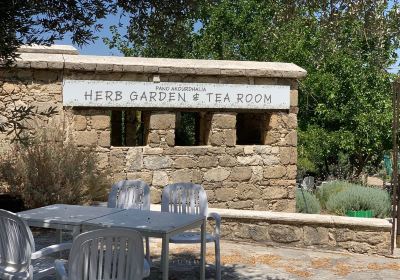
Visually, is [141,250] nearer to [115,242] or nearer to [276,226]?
[115,242]

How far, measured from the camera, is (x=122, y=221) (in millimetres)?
4957

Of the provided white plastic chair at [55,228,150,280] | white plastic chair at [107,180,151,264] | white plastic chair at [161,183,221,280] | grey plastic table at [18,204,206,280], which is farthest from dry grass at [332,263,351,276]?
white plastic chair at [55,228,150,280]

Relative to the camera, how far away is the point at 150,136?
9.42 meters

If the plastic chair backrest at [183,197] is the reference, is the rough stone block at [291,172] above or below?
above

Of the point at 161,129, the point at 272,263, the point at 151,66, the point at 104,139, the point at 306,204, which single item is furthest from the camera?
the point at 306,204

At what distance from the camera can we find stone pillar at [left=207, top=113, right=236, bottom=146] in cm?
975

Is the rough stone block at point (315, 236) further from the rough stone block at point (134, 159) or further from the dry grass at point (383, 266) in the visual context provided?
the rough stone block at point (134, 159)

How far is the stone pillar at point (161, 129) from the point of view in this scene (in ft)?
30.9

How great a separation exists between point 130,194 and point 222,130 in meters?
3.66

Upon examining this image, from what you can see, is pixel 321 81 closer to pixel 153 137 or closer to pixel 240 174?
pixel 240 174

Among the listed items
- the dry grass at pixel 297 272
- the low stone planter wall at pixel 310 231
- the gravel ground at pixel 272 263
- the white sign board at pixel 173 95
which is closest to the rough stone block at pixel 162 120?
the white sign board at pixel 173 95

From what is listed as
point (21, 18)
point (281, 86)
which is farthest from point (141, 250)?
point (281, 86)

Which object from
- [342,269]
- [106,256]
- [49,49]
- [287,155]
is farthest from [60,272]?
[287,155]

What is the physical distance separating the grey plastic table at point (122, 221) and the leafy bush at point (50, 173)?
2455 mm
